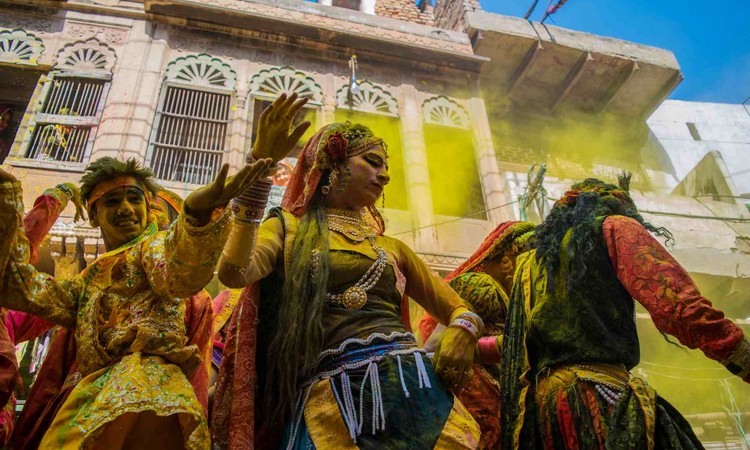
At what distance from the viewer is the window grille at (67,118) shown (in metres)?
8.20

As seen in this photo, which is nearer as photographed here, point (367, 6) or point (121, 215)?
point (121, 215)

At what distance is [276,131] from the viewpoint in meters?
2.10

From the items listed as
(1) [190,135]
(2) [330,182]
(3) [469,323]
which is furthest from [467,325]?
(1) [190,135]

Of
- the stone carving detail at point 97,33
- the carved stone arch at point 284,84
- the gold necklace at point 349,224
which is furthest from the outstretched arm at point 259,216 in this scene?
the stone carving detail at point 97,33

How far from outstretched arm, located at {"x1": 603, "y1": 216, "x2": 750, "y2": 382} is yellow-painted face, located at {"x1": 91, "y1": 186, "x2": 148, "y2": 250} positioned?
2.25m

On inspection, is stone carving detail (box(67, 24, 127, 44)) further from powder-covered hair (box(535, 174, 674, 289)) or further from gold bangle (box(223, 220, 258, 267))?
powder-covered hair (box(535, 174, 674, 289))

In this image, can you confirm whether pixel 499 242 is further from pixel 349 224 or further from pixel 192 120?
pixel 192 120

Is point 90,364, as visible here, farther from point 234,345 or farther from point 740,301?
point 740,301

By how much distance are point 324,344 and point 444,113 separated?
912cm

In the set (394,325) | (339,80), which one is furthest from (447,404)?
(339,80)

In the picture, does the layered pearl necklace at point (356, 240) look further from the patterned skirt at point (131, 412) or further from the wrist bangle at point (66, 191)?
the wrist bangle at point (66, 191)

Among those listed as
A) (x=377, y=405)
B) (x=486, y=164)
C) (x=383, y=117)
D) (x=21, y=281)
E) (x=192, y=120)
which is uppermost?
(x=383, y=117)

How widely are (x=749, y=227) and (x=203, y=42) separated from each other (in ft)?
→ 42.8

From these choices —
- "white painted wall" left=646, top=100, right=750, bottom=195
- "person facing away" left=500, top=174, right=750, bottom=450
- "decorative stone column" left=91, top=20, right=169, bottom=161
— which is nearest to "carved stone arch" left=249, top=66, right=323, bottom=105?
"decorative stone column" left=91, top=20, right=169, bottom=161
